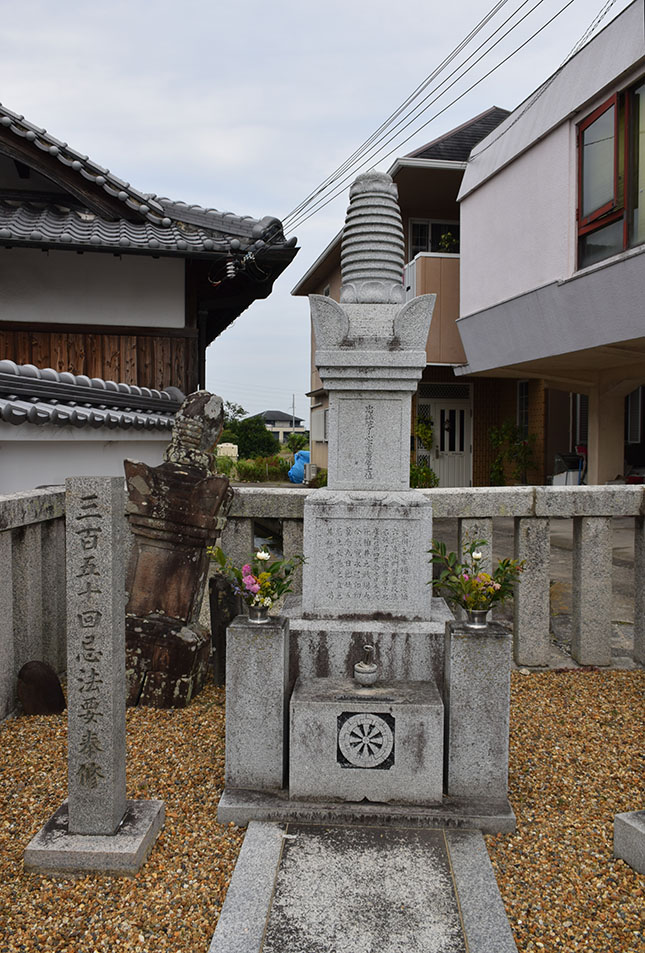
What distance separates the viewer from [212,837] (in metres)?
3.19

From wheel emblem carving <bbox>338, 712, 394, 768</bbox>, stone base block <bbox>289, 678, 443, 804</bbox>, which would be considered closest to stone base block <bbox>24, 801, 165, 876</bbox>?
stone base block <bbox>289, 678, 443, 804</bbox>

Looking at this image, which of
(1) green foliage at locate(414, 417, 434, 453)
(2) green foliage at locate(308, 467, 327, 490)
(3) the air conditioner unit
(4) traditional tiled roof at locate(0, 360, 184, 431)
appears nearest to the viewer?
(4) traditional tiled roof at locate(0, 360, 184, 431)

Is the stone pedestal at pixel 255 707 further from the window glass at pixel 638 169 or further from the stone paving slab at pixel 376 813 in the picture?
the window glass at pixel 638 169

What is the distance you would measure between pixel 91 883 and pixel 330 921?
1.06 metres

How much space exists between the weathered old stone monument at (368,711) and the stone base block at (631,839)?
0.50m

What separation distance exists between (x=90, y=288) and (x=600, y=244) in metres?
7.23

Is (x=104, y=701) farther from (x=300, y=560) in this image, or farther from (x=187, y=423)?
(x=187, y=423)

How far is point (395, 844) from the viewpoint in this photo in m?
3.14

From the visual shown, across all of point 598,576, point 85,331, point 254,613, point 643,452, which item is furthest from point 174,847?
point 643,452

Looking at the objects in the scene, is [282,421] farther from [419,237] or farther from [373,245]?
[373,245]

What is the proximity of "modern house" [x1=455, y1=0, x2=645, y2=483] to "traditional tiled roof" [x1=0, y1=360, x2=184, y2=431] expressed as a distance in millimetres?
6195

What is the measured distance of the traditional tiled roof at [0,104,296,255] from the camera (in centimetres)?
774

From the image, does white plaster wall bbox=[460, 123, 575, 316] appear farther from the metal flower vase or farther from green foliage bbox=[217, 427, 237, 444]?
A: green foliage bbox=[217, 427, 237, 444]

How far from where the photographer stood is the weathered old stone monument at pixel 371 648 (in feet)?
11.1
